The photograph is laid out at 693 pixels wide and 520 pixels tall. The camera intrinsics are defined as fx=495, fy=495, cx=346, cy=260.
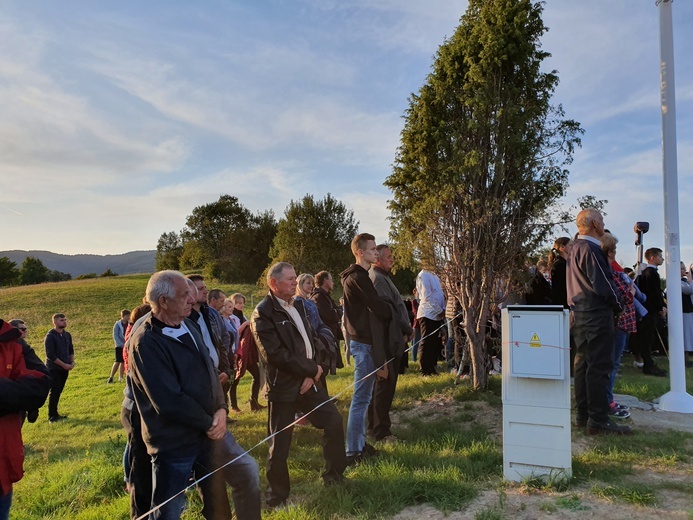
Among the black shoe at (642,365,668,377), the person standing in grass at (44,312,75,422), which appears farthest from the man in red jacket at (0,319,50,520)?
the black shoe at (642,365,668,377)

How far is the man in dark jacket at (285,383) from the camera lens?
427 centimetres

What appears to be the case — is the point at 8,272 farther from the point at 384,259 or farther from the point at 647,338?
the point at 647,338

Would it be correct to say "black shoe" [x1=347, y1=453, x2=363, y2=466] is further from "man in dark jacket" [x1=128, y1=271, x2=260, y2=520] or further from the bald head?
the bald head

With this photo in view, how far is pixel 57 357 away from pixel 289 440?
7.59 metres

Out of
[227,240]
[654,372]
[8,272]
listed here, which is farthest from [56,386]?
[8,272]

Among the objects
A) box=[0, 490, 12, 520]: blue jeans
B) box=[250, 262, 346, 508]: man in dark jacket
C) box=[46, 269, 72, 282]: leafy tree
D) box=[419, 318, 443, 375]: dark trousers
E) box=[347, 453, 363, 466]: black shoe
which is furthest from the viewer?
box=[46, 269, 72, 282]: leafy tree

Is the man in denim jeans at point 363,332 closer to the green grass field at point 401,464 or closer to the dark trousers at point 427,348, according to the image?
the green grass field at point 401,464

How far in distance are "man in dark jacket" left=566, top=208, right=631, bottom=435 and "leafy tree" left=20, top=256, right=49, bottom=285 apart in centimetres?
7741

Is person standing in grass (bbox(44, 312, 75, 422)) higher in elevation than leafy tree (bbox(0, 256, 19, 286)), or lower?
lower

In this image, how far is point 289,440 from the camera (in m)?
4.38

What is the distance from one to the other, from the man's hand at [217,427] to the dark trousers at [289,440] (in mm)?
1098

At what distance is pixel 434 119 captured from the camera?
286 inches

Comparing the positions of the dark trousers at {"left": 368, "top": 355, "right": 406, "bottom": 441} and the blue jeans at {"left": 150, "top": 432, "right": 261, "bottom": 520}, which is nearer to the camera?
the blue jeans at {"left": 150, "top": 432, "right": 261, "bottom": 520}

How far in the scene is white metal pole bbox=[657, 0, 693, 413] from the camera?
255 inches
